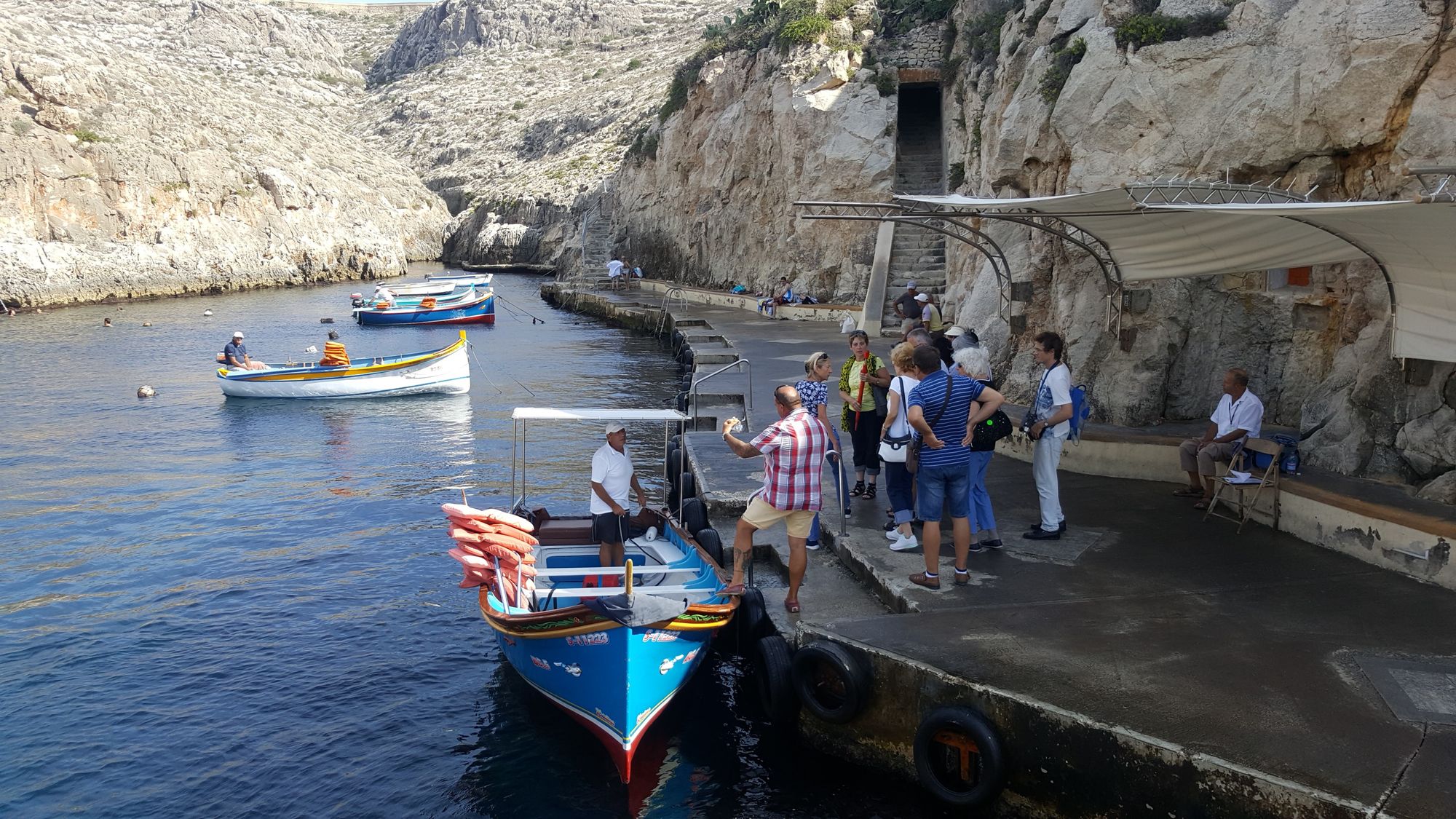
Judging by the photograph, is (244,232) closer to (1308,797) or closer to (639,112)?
(639,112)

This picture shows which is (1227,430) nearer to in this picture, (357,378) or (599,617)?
(599,617)

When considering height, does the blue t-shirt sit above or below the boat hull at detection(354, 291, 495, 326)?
above

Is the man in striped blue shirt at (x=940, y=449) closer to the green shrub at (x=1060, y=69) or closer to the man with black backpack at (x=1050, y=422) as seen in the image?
the man with black backpack at (x=1050, y=422)

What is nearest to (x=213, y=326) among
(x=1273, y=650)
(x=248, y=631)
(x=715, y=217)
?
(x=715, y=217)

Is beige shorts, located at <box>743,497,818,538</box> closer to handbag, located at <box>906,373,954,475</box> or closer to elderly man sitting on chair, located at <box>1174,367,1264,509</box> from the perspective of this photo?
handbag, located at <box>906,373,954,475</box>

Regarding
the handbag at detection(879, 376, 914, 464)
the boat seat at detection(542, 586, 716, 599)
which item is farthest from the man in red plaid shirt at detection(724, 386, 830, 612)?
the handbag at detection(879, 376, 914, 464)

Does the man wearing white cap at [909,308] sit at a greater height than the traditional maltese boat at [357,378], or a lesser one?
greater

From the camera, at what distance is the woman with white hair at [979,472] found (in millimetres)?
8852

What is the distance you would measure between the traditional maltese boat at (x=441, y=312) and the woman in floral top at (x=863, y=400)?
35263 millimetres

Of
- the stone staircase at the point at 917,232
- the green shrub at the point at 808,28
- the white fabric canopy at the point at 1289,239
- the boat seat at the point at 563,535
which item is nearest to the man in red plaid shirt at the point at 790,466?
the boat seat at the point at 563,535

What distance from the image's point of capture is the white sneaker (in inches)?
367

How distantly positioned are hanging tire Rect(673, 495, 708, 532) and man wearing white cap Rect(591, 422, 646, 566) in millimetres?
1322

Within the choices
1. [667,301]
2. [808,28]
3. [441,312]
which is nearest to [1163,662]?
[667,301]

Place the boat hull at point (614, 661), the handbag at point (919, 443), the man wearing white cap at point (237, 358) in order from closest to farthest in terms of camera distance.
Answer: the boat hull at point (614, 661)
the handbag at point (919, 443)
the man wearing white cap at point (237, 358)
